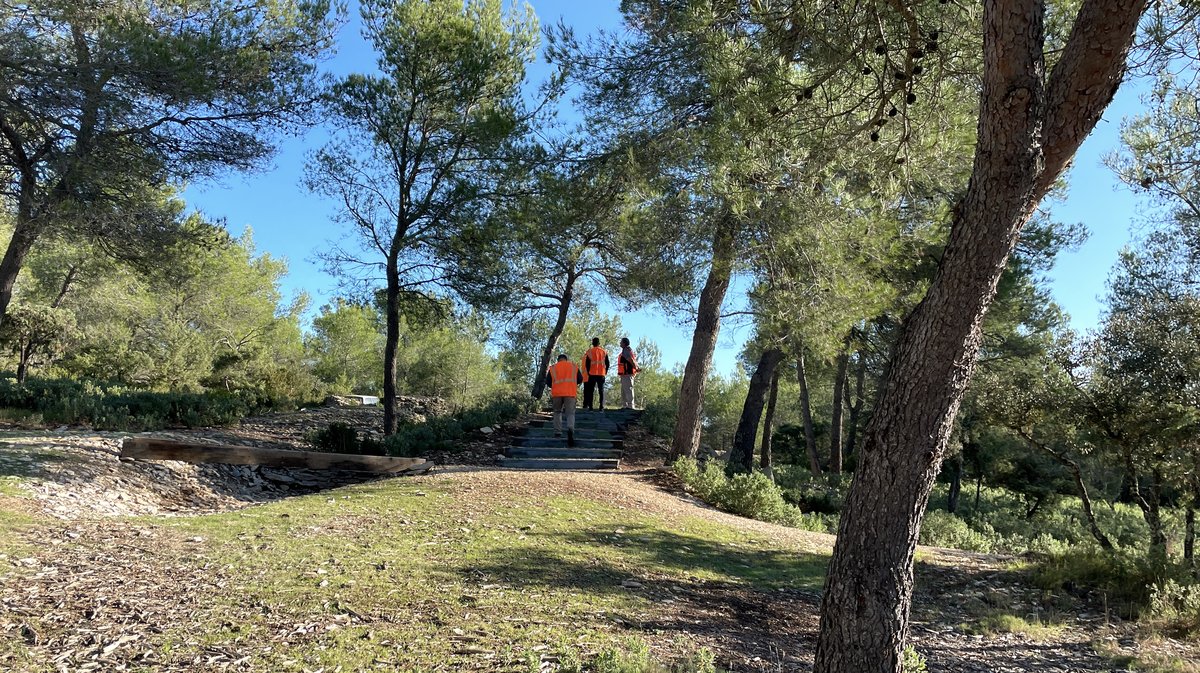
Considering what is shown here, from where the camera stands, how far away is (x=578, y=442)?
42.1 ft

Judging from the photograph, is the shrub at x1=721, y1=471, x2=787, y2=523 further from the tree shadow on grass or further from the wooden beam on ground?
the wooden beam on ground

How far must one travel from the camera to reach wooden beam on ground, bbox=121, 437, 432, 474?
7523 millimetres

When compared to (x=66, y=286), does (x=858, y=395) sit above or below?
above

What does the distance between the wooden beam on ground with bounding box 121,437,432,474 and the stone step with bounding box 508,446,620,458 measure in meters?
2.83

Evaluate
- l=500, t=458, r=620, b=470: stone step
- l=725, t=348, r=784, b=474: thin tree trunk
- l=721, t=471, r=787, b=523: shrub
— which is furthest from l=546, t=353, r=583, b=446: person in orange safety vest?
l=725, t=348, r=784, b=474: thin tree trunk

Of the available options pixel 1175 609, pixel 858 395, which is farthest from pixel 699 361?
pixel 858 395

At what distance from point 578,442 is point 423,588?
8544mm

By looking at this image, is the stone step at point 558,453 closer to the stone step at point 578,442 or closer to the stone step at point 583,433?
the stone step at point 578,442

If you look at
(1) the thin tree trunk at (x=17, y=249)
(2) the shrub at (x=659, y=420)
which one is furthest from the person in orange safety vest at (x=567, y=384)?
(1) the thin tree trunk at (x=17, y=249)

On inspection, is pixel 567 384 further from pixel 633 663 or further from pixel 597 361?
pixel 633 663

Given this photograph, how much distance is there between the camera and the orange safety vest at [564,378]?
1225 cm

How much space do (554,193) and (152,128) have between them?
5.90m

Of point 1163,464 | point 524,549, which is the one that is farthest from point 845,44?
point 1163,464

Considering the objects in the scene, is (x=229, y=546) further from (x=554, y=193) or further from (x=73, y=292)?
(x=73, y=292)
